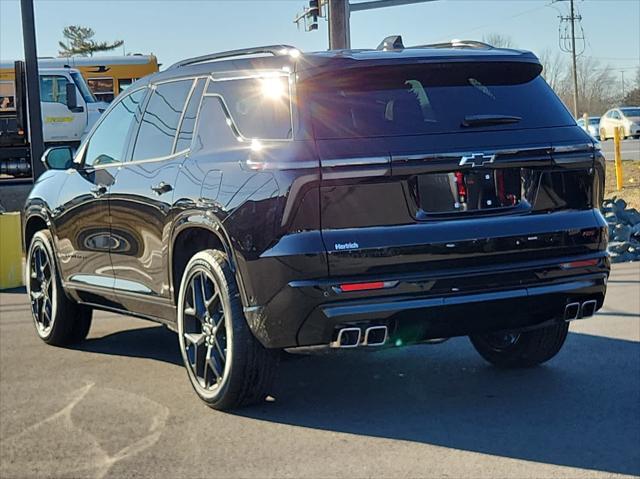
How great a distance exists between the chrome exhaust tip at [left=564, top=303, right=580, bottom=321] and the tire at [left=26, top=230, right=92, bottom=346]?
373 cm

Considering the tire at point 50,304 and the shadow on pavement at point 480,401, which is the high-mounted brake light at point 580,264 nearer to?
the shadow on pavement at point 480,401

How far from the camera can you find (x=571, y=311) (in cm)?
508

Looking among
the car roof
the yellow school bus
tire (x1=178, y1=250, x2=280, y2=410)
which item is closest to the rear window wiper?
the car roof

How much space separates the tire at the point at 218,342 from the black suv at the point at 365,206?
0.01m

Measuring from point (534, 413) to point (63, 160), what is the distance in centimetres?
387

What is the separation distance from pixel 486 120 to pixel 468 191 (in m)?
0.40

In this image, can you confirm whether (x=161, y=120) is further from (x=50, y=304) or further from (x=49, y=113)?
(x=49, y=113)

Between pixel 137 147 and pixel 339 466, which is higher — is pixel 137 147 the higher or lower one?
the higher one

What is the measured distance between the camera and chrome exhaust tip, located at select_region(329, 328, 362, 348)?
462 centimetres

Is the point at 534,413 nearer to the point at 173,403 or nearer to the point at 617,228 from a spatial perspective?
the point at 173,403

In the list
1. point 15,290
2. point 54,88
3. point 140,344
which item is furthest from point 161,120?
point 54,88

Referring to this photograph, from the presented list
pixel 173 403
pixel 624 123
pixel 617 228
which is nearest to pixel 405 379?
pixel 173 403

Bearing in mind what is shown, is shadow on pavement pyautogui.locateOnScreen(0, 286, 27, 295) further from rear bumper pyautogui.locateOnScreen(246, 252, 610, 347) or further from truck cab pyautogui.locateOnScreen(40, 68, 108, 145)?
truck cab pyautogui.locateOnScreen(40, 68, 108, 145)

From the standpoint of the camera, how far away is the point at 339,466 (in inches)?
174
